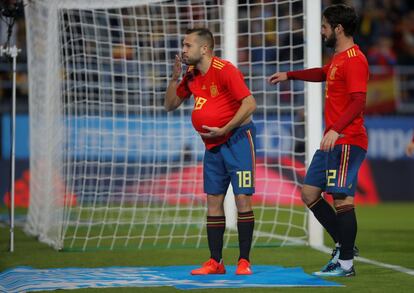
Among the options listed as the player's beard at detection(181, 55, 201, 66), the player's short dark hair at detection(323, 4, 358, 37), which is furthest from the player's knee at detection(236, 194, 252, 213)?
the player's short dark hair at detection(323, 4, 358, 37)

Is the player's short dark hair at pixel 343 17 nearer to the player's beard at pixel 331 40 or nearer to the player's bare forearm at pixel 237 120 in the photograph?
the player's beard at pixel 331 40

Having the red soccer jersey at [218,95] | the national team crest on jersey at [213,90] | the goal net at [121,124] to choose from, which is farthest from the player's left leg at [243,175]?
the goal net at [121,124]

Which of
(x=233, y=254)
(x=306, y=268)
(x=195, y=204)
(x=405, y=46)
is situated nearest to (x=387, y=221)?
(x=195, y=204)

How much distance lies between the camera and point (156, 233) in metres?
12.1

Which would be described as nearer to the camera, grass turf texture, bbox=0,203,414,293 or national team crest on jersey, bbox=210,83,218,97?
grass turf texture, bbox=0,203,414,293

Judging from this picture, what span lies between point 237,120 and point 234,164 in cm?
40

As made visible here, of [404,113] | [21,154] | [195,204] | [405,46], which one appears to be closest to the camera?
[195,204]

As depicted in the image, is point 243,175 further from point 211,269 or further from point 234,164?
point 211,269

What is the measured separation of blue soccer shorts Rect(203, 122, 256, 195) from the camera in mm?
7770

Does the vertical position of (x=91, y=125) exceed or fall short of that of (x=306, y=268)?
it exceeds it

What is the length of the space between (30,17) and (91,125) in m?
2.96

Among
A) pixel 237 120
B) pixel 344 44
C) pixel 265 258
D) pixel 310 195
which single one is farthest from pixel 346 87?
pixel 265 258

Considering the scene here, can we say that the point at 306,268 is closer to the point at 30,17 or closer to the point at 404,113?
the point at 30,17

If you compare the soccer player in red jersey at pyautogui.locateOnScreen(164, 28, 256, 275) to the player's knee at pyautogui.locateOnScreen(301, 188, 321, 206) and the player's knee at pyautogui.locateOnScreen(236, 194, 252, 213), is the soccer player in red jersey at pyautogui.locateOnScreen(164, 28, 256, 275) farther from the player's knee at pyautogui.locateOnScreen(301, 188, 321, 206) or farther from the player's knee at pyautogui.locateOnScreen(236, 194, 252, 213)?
the player's knee at pyautogui.locateOnScreen(301, 188, 321, 206)
